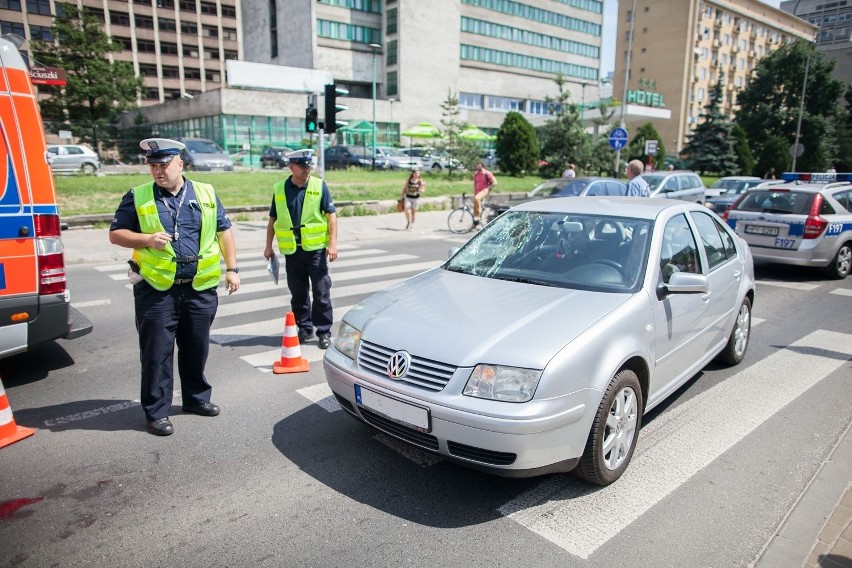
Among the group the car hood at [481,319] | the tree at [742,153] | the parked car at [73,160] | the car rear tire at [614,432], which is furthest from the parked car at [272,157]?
the car rear tire at [614,432]

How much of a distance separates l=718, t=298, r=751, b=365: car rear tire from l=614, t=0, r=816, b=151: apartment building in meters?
76.5

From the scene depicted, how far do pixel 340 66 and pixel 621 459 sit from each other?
63176 mm

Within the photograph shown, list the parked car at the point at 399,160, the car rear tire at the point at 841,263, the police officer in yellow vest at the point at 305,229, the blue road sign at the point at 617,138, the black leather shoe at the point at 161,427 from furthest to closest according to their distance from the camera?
the parked car at the point at 399,160 < the blue road sign at the point at 617,138 < the car rear tire at the point at 841,263 < the police officer in yellow vest at the point at 305,229 < the black leather shoe at the point at 161,427

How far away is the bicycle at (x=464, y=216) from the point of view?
17.2 metres

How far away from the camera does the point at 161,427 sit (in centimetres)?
420

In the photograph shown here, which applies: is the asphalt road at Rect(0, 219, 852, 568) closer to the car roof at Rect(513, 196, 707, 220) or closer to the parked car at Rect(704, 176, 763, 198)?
the car roof at Rect(513, 196, 707, 220)

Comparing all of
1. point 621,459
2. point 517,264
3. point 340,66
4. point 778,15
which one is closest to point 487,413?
point 621,459

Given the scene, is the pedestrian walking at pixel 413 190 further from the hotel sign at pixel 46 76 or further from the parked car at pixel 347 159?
the parked car at pixel 347 159

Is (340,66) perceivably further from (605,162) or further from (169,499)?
(169,499)

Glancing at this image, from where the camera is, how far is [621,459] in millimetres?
3623

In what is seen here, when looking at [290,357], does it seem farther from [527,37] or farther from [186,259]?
[527,37]

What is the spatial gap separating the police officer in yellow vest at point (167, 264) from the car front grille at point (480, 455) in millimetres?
2168

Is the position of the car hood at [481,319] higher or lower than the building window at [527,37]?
lower

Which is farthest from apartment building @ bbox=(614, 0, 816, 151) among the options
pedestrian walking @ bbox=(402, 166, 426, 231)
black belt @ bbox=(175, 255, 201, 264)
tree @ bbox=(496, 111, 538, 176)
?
black belt @ bbox=(175, 255, 201, 264)
